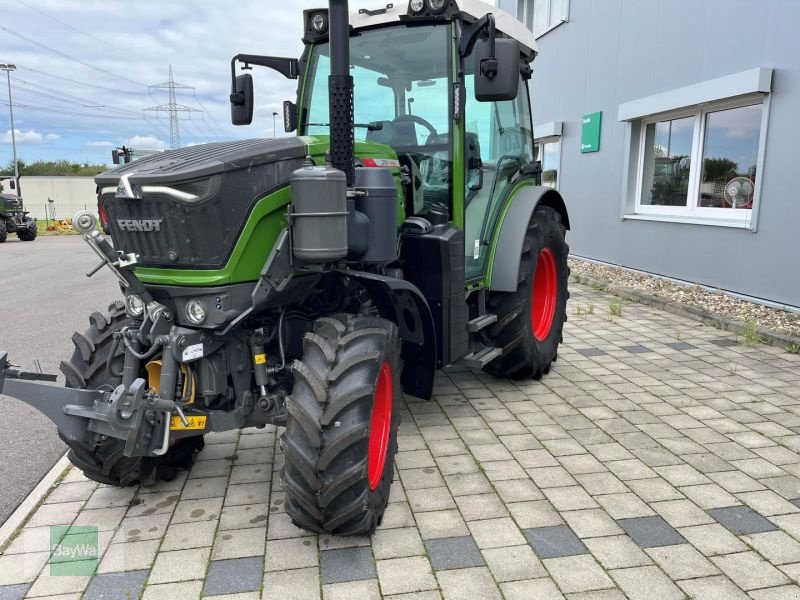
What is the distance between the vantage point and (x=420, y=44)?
392cm

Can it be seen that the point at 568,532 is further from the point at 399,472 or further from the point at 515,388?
the point at 515,388

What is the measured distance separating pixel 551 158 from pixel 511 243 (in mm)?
8889

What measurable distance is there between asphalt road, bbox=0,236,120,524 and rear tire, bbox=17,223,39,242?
3434 millimetres

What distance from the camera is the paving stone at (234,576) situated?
8.30 ft

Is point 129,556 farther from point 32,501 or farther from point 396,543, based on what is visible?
point 396,543

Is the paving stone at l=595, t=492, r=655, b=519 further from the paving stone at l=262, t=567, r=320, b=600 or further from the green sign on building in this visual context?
the green sign on building

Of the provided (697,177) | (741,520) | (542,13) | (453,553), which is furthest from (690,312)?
(542,13)

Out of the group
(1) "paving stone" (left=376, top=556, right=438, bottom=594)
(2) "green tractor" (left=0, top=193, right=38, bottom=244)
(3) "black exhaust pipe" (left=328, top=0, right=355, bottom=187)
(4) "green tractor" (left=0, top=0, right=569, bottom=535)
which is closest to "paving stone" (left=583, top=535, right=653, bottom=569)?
(1) "paving stone" (left=376, top=556, right=438, bottom=594)

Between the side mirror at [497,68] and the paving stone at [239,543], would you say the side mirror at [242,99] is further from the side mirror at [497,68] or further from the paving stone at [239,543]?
the paving stone at [239,543]

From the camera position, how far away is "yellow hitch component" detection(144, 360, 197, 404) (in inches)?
111

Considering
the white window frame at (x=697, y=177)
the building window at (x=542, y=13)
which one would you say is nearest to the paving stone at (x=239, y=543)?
the white window frame at (x=697, y=177)

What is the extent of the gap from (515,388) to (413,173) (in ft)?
6.39

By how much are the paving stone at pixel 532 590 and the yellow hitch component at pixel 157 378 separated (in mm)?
1531

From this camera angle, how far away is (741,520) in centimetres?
299
